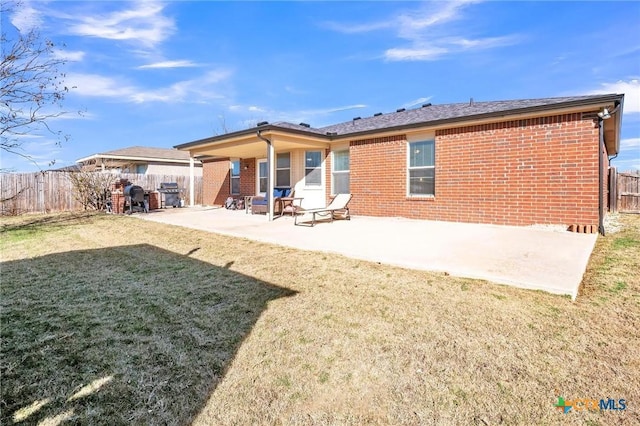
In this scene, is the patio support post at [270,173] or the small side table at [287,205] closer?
the patio support post at [270,173]

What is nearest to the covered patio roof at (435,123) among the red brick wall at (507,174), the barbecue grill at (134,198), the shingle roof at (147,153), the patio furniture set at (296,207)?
the red brick wall at (507,174)

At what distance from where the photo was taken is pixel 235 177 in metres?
16.5

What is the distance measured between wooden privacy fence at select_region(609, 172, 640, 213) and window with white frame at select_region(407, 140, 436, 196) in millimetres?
10262

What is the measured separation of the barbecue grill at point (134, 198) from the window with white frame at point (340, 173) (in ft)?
26.4

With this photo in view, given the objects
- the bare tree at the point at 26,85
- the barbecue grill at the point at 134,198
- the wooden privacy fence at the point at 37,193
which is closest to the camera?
the bare tree at the point at 26,85

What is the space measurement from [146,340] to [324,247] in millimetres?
3660

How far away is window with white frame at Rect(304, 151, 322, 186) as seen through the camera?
12609 millimetres

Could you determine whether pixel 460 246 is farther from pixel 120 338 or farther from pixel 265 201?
pixel 265 201

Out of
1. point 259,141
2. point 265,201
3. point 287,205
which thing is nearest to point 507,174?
point 287,205

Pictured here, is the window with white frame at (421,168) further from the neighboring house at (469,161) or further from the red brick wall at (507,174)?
the red brick wall at (507,174)

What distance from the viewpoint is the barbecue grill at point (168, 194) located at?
52.9 ft

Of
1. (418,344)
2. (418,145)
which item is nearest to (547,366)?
(418,344)

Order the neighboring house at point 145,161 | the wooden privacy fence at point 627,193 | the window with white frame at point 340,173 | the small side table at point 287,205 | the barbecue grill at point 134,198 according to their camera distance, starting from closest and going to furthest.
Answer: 1. the small side table at point 287,205
2. the window with white frame at point 340,173
3. the barbecue grill at point 134,198
4. the wooden privacy fence at point 627,193
5. the neighboring house at point 145,161

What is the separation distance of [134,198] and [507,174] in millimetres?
13431
